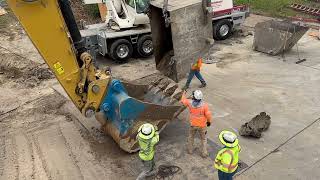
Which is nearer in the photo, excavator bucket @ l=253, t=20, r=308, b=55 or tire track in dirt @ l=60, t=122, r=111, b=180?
tire track in dirt @ l=60, t=122, r=111, b=180

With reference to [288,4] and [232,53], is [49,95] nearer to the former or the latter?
[232,53]

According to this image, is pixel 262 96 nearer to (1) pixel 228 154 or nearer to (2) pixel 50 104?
(1) pixel 228 154

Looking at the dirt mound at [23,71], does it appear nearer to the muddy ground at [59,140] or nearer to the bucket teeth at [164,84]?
the muddy ground at [59,140]

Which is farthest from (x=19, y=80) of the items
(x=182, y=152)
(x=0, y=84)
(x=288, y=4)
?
(x=288, y=4)

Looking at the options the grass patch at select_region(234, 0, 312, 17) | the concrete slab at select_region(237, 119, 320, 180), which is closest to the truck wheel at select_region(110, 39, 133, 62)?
the concrete slab at select_region(237, 119, 320, 180)

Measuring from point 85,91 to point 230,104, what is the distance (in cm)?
374

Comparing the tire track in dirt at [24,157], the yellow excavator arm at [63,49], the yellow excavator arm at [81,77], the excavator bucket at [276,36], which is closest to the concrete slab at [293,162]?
the yellow excavator arm at [81,77]

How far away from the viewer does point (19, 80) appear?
37.1 ft

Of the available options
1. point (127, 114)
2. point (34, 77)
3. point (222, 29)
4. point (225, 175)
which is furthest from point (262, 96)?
point (34, 77)

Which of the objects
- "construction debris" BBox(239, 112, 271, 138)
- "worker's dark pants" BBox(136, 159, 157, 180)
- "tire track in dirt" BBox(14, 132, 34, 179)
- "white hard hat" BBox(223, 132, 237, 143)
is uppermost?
"white hard hat" BBox(223, 132, 237, 143)

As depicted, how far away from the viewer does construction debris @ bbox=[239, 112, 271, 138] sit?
7699 millimetres

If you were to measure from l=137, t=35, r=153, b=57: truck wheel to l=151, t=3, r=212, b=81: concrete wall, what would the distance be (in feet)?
10.9

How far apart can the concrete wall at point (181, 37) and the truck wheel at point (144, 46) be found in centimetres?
334

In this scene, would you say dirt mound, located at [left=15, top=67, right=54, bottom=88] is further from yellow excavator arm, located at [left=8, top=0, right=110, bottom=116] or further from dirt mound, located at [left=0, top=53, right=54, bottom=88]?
yellow excavator arm, located at [left=8, top=0, right=110, bottom=116]
